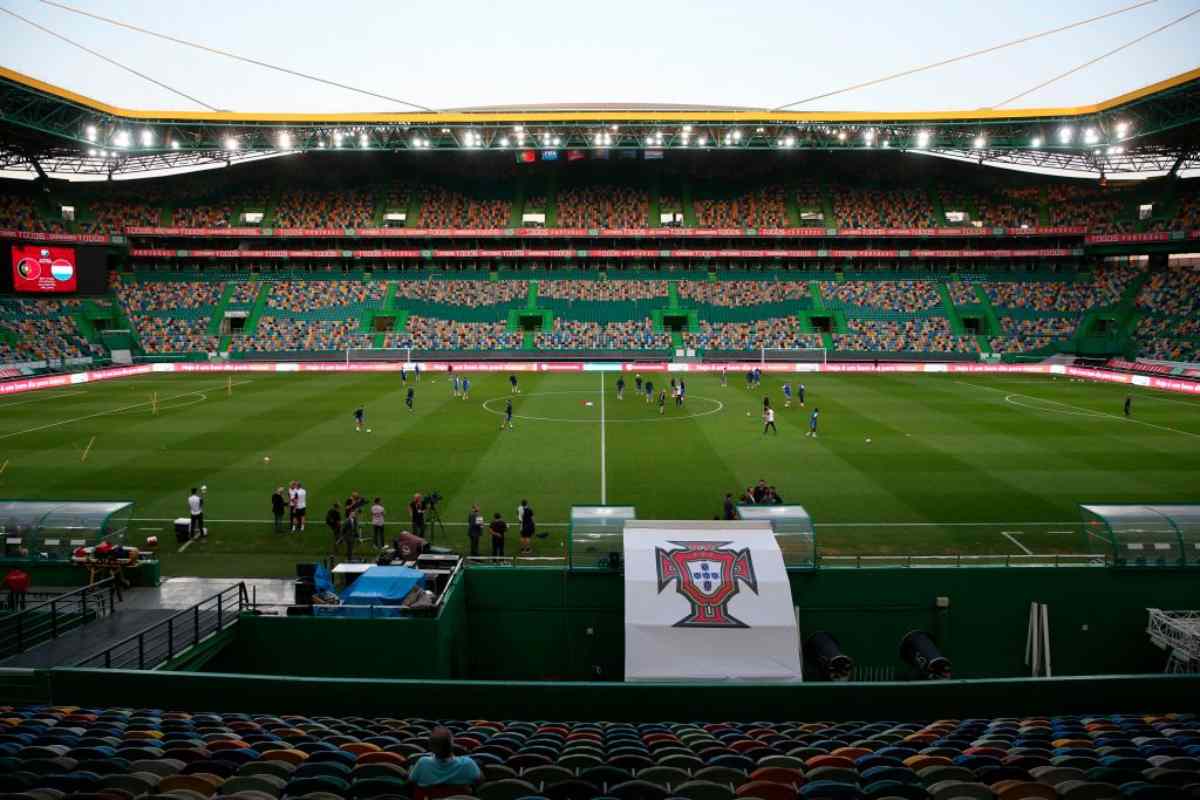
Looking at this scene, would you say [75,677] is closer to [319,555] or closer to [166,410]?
[319,555]

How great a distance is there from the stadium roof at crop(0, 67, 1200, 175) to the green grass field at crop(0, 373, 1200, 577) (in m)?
23.0

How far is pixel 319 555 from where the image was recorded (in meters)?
19.9

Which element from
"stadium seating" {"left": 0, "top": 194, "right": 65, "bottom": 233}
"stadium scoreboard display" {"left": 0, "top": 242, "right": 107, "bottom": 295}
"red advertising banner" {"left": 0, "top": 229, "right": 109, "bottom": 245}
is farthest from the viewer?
"stadium seating" {"left": 0, "top": 194, "right": 65, "bottom": 233}

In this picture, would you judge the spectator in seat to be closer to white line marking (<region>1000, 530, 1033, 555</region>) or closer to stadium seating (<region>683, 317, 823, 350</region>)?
white line marking (<region>1000, 530, 1033, 555</region>)

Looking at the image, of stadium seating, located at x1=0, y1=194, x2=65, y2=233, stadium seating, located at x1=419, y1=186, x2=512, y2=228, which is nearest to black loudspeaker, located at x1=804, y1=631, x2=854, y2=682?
stadium seating, located at x1=419, y1=186, x2=512, y2=228

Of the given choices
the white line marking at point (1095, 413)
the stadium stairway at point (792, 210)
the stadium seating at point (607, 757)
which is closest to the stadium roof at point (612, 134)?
the stadium stairway at point (792, 210)

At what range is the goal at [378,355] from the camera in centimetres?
6569

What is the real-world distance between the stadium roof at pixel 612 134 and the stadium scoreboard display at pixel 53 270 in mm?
8694

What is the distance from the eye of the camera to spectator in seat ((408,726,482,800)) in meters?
6.21

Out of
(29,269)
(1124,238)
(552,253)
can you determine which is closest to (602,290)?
(552,253)

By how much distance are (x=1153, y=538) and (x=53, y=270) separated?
63511mm

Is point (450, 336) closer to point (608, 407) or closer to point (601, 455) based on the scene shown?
point (608, 407)

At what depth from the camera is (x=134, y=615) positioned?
44.5ft

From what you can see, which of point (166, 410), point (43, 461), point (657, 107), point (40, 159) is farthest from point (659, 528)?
point (657, 107)
